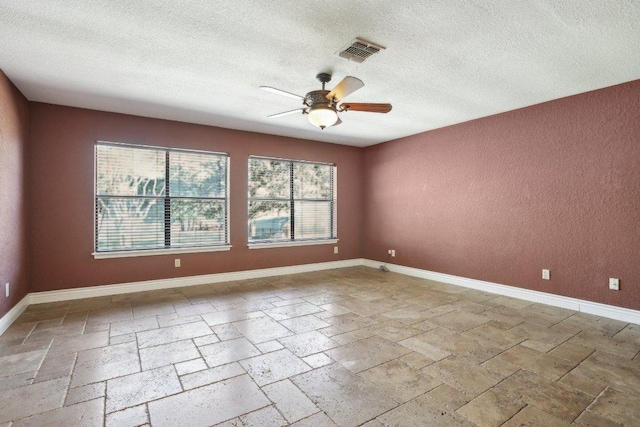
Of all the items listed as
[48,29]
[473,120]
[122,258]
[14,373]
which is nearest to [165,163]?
[122,258]

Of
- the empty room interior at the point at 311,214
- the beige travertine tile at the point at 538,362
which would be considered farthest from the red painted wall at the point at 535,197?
the beige travertine tile at the point at 538,362

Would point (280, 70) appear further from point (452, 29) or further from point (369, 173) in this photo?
point (369, 173)

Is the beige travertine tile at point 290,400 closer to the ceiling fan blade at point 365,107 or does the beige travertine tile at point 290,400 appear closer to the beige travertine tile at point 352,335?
the beige travertine tile at point 352,335

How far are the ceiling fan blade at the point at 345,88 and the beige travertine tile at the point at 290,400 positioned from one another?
2194 millimetres

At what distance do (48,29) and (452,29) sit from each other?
2843 mm

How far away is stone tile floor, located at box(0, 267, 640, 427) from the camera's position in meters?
1.77

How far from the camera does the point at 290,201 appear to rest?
18.6ft

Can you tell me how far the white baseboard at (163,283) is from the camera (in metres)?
3.85

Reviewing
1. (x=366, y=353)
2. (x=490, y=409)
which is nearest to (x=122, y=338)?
(x=366, y=353)

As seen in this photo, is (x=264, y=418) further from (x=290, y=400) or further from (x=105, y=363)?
(x=105, y=363)

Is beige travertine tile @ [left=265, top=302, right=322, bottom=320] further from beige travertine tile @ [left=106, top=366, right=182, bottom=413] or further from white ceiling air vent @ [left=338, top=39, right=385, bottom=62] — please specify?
white ceiling air vent @ [left=338, top=39, right=385, bottom=62]

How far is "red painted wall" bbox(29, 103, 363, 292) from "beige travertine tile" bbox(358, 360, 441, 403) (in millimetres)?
3311

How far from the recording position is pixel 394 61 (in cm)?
275

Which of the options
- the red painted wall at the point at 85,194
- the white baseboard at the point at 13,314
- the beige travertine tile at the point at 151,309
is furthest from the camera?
the red painted wall at the point at 85,194
